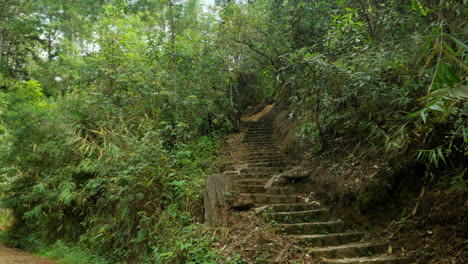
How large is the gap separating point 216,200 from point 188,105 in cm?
385

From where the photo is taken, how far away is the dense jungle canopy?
13.3ft

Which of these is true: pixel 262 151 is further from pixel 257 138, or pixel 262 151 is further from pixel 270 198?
pixel 270 198

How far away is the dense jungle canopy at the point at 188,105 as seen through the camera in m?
4.05

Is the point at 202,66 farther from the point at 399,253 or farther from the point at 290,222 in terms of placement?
the point at 399,253

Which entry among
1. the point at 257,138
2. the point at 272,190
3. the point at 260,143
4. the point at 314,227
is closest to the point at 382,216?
the point at 314,227

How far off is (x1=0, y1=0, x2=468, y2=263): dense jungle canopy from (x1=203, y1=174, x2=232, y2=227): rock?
0.26m

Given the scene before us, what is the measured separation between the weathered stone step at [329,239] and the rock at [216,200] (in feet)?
4.13

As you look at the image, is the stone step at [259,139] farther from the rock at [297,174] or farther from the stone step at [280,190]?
the stone step at [280,190]

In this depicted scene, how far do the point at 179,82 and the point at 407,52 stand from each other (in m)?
5.83

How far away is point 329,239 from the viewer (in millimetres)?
4230

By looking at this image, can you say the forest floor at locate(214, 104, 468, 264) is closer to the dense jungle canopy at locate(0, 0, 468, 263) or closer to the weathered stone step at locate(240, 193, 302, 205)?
the dense jungle canopy at locate(0, 0, 468, 263)

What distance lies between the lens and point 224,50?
34.5ft

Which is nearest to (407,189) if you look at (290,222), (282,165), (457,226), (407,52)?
(457,226)

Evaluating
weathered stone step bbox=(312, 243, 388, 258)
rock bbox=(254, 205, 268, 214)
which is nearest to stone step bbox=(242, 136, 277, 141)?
rock bbox=(254, 205, 268, 214)
